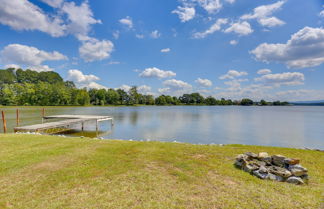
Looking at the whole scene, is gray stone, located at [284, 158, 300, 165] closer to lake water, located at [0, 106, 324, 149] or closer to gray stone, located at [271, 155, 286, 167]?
gray stone, located at [271, 155, 286, 167]

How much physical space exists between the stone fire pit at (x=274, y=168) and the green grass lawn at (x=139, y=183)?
21cm

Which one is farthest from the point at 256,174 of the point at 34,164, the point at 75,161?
the point at 34,164

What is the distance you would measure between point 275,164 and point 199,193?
9.40ft

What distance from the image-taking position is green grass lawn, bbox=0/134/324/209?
10.5 feet

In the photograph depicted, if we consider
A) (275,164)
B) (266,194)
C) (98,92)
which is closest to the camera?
(266,194)

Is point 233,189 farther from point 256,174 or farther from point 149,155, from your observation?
point 149,155


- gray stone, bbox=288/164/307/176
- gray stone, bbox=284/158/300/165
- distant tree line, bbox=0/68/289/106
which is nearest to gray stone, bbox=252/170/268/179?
gray stone, bbox=288/164/307/176

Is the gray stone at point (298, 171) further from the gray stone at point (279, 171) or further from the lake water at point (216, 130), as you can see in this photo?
the lake water at point (216, 130)

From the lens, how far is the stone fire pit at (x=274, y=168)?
4234 millimetres

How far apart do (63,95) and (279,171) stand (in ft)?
236

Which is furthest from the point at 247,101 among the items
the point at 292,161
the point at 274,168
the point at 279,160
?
the point at 274,168

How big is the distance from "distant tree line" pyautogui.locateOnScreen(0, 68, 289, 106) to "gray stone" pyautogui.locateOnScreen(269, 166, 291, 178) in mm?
71391

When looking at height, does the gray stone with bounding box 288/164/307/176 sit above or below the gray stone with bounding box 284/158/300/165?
below

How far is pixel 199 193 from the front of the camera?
354 cm
